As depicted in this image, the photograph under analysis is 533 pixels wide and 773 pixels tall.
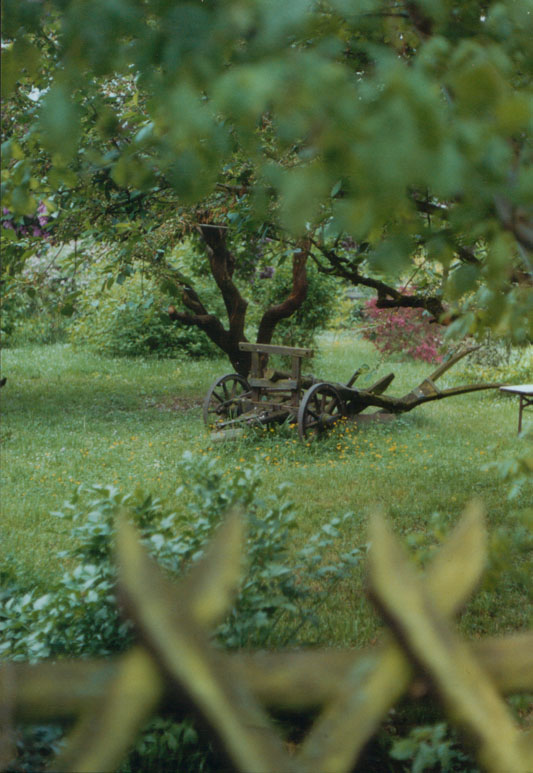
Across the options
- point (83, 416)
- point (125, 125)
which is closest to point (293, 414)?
point (83, 416)

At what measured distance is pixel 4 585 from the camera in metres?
3.13

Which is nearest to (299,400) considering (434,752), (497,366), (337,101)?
(497,366)

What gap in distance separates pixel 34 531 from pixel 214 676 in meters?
4.68

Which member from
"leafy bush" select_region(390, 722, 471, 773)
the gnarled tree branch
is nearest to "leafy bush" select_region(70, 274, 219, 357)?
the gnarled tree branch

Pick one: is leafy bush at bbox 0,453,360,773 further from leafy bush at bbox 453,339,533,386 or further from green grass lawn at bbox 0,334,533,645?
leafy bush at bbox 453,339,533,386

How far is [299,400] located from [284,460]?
135 cm

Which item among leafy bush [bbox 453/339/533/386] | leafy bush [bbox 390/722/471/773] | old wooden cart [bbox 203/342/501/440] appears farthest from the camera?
leafy bush [bbox 453/339/533/386]

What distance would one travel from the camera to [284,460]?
7.16m

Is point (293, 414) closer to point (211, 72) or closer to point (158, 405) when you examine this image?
point (158, 405)

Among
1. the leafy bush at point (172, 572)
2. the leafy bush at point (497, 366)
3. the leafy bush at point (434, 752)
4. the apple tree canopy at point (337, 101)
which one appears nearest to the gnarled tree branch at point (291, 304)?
the leafy bush at point (497, 366)

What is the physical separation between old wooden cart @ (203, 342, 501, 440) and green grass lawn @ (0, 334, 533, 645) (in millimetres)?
210

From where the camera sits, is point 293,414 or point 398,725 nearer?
point 398,725

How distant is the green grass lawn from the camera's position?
→ 167 inches

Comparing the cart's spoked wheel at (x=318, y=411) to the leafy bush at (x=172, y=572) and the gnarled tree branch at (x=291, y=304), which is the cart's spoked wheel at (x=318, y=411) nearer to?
the gnarled tree branch at (x=291, y=304)
